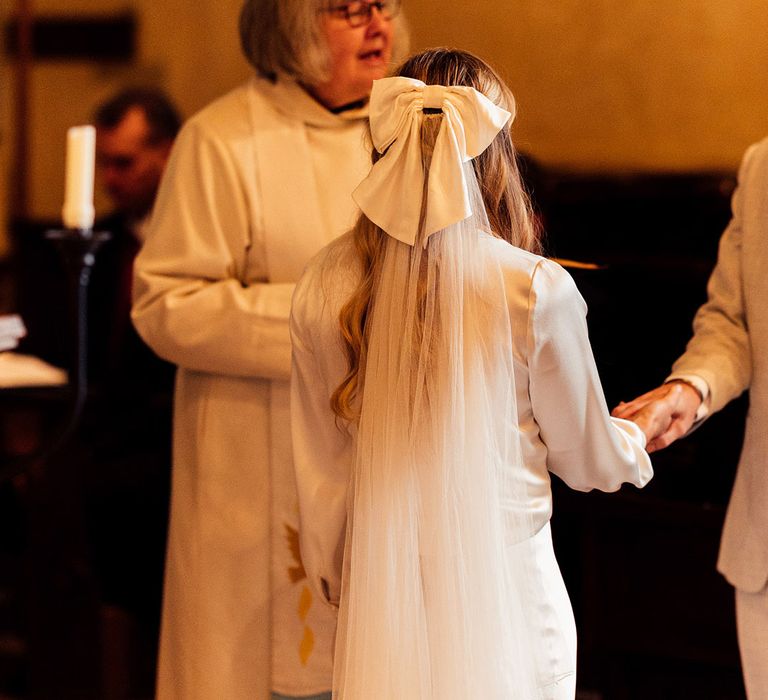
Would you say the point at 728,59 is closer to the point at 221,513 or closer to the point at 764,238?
the point at 764,238

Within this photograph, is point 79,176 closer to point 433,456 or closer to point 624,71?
point 433,456

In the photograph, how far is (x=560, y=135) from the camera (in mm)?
4539

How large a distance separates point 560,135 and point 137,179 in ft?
5.48

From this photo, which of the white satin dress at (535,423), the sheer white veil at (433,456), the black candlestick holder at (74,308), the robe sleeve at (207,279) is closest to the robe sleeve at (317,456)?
the white satin dress at (535,423)

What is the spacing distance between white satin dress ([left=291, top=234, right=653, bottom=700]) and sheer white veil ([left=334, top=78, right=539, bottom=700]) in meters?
0.04

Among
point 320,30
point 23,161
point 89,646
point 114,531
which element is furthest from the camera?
point 23,161

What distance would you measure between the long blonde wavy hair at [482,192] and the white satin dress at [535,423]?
4cm

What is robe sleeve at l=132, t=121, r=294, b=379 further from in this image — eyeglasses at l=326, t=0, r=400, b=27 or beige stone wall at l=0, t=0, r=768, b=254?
beige stone wall at l=0, t=0, r=768, b=254

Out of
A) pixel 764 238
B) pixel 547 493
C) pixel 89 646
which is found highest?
pixel 764 238

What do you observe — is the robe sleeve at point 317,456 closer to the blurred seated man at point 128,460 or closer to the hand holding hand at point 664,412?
the hand holding hand at point 664,412

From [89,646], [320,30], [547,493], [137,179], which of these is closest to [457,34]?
[137,179]

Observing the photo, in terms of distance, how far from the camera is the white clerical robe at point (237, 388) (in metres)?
2.62

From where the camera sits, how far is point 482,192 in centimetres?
194

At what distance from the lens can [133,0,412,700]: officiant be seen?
2.60 metres
